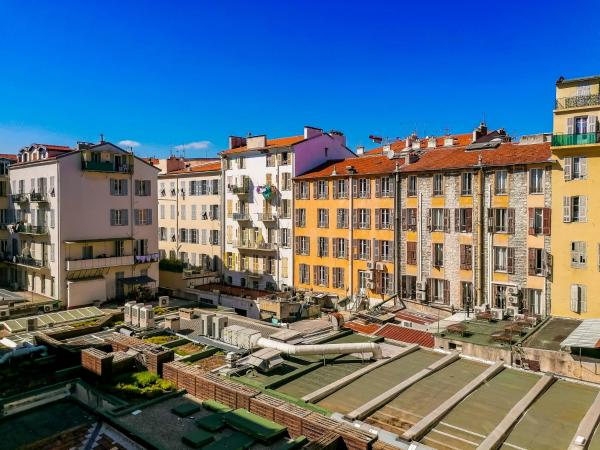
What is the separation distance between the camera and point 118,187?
50031mm

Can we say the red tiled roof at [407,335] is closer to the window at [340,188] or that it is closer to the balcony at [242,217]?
the window at [340,188]

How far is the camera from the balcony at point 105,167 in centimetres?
4719

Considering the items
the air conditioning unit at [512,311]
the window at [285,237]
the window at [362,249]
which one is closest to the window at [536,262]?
the air conditioning unit at [512,311]

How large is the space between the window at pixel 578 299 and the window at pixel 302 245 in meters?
25.7

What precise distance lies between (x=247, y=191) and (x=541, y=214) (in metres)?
32.2

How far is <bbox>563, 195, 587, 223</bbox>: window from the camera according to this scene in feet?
117

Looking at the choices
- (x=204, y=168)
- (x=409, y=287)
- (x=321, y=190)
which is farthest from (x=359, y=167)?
(x=204, y=168)

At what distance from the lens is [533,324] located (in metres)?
31.5

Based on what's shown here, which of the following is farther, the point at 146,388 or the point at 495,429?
the point at 146,388

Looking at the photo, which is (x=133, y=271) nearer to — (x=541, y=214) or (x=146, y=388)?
(x=146, y=388)

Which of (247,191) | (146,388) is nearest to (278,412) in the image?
(146,388)

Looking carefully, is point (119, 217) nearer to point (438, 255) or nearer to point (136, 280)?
point (136, 280)

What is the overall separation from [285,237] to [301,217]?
3135 millimetres

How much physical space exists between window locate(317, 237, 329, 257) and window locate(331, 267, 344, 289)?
6.59 feet
